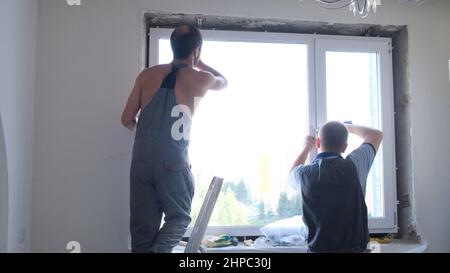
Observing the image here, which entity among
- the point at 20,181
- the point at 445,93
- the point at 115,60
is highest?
the point at 115,60

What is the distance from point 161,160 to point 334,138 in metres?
0.79

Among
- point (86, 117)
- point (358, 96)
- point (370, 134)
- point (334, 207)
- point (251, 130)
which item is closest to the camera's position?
point (334, 207)

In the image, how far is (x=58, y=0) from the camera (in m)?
2.21

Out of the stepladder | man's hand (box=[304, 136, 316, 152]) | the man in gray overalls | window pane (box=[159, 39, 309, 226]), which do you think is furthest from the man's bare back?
man's hand (box=[304, 136, 316, 152])

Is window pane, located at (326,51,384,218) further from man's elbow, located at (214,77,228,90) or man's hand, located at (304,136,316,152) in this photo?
man's elbow, located at (214,77,228,90)

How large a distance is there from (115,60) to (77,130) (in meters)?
0.45

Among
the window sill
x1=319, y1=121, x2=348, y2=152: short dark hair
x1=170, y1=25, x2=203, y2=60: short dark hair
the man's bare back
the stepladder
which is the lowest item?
the window sill

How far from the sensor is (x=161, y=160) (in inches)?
65.4

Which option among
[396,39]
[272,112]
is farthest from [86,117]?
[396,39]

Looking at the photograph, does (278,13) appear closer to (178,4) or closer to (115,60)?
(178,4)

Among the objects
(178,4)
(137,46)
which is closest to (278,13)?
(178,4)

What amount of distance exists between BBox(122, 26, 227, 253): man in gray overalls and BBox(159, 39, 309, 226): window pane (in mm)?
625

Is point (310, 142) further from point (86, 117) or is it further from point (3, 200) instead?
point (3, 200)

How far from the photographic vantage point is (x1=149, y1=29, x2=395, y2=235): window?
242cm
